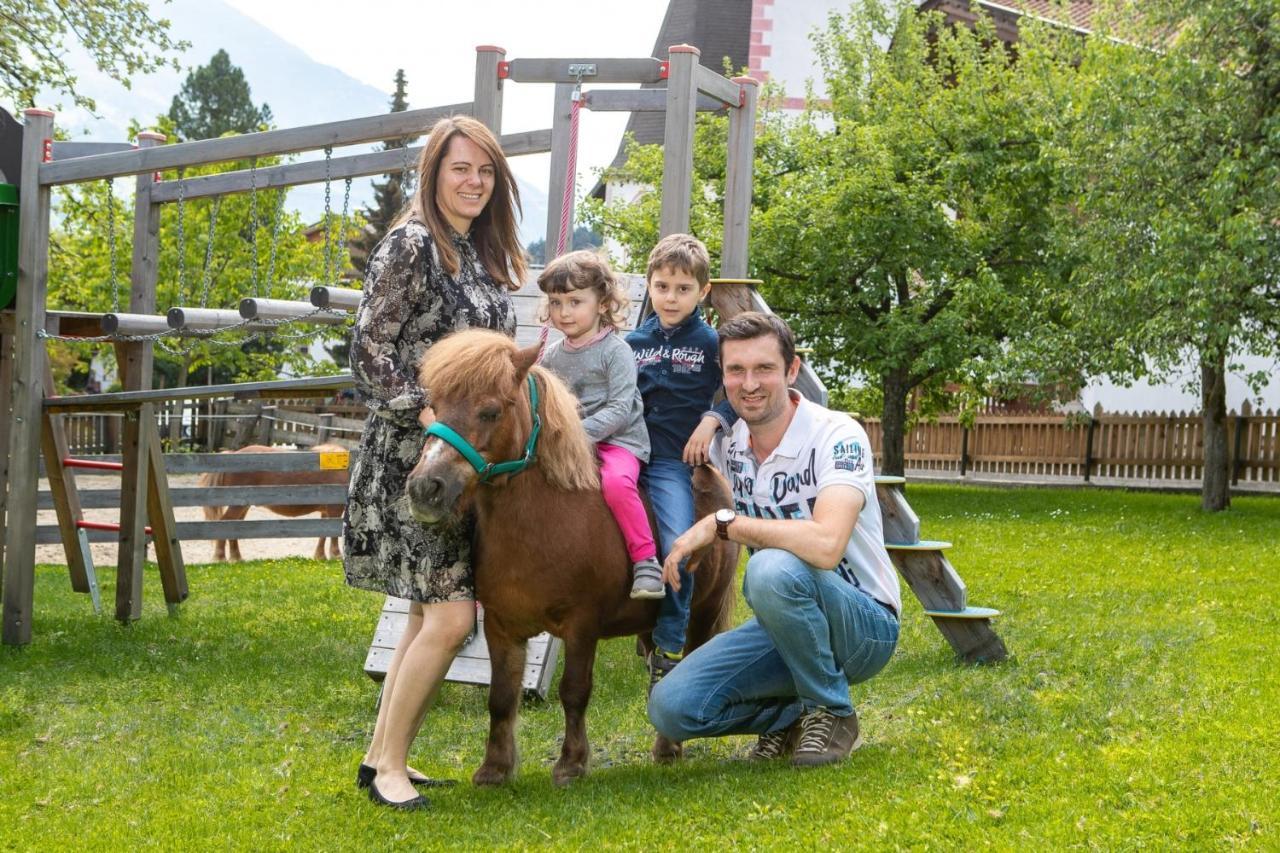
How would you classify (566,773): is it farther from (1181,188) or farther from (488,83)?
(1181,188)

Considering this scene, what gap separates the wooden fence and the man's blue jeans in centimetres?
1568

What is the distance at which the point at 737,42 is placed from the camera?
1341 inches

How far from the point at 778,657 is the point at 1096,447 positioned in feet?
67.3

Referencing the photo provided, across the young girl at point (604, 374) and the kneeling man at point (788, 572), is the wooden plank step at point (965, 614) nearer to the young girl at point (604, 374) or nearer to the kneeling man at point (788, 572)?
the kneeling man at point (788, 572)

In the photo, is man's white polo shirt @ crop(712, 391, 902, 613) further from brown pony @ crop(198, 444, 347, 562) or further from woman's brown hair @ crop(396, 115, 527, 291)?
brown pony @ crop(198, 444, 347, 562)

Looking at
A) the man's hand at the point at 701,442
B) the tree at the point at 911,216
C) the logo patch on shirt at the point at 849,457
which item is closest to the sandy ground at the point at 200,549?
the tree at the point at 911,216

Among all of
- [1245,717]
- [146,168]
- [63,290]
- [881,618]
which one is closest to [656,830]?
[881,618]

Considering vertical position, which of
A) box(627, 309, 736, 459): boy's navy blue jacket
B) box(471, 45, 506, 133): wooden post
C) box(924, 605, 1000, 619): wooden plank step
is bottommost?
box(924, 605, 1000, 619): wooden plank step

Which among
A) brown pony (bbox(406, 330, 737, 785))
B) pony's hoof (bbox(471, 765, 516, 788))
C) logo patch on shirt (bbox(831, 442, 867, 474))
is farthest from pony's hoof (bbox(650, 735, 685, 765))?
logo patch on shirt (bbox(831, 442, 867, 474))

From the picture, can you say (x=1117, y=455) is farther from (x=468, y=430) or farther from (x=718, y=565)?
(x=468, y=430)

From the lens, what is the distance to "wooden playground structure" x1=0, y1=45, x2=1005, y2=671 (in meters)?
6.53

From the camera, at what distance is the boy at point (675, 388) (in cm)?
474

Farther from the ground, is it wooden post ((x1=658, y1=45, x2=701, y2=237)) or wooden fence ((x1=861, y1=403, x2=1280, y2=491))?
wooden post ((x1=658, y1=45, x2=701, y2=237))

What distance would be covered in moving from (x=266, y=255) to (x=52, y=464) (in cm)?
2043
